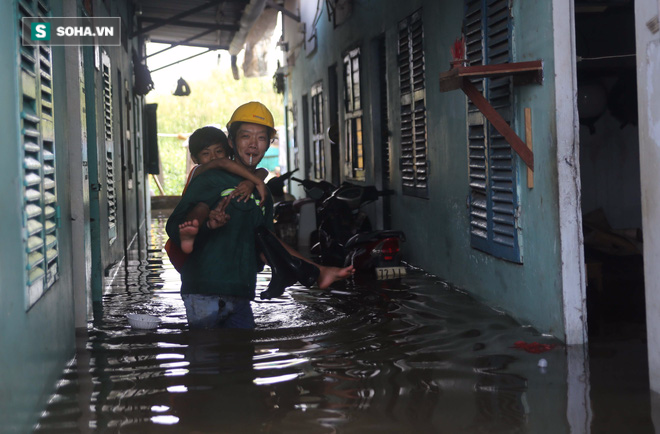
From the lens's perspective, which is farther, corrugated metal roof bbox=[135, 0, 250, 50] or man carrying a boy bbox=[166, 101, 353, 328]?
corrugated metal roof bbox=[135, 0, 250, 50]

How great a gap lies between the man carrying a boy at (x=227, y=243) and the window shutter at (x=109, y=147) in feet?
15.6

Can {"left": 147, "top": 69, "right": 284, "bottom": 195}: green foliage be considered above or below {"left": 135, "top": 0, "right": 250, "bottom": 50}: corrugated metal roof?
above

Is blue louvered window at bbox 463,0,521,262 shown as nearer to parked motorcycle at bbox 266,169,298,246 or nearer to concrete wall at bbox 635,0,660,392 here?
concrete wall at bbox 635,0,660,392

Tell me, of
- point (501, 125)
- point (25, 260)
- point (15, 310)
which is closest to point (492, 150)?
point (501, 125)

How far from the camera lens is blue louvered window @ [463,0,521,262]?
6.48m

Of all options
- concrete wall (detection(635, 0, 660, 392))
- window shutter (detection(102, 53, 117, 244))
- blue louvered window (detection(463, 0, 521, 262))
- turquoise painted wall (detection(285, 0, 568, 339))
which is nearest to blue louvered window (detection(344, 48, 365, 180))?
turquoise painted wall (detection(285, 0, 568, 339))

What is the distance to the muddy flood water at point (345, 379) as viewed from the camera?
4.00 metres

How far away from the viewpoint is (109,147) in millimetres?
10195

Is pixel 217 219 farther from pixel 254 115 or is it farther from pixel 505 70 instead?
pixel 505 70

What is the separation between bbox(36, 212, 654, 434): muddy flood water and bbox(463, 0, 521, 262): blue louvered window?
2.01 ft

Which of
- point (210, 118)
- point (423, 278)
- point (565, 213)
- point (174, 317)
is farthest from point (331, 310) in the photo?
point (210, 118)

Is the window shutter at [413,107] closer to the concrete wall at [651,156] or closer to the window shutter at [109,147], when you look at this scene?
the window shutter at [109,147]

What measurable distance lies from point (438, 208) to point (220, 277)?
13.1 feet

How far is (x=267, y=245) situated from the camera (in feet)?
17.8
